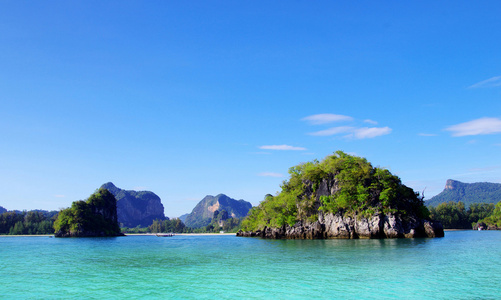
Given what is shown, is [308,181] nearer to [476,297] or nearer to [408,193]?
[408,193]

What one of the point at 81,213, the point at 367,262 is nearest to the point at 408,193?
the point at 367,262

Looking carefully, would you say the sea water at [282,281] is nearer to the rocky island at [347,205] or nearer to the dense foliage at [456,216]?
the rocky island at [347,205]

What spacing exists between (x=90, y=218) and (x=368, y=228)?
393 feet

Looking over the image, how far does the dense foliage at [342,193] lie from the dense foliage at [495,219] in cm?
8089

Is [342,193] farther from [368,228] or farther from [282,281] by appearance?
[282,281]

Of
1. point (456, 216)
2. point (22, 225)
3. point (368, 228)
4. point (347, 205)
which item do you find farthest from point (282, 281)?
point (22, 225)

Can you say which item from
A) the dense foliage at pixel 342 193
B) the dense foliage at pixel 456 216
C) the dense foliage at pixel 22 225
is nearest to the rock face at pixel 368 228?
the dense foliage at pixel 342 193

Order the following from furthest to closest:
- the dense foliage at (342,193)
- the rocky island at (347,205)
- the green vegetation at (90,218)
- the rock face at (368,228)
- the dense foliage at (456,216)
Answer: the dense foliage at (456,216) → the green vegetation at (90,218) → the dense foliage at (342,193) → the rocky island at (347,205) → the rock face at (368,228)

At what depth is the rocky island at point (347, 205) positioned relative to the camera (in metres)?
64.4

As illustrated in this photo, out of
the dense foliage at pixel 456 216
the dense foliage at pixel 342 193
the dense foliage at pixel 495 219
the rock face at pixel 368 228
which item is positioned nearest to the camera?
the rock face at pixel 368 228

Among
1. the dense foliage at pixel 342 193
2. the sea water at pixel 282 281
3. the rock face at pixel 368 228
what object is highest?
the dense foliage at pixel 342 193

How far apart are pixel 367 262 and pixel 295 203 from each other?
55282 mm

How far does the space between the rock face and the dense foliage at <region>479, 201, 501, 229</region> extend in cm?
7975

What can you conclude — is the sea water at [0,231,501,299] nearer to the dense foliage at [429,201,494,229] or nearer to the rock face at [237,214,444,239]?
the rock face at [237,214,444,239]
